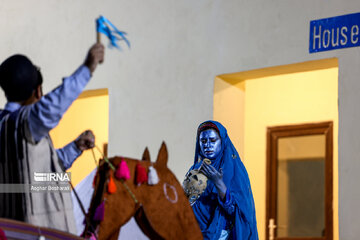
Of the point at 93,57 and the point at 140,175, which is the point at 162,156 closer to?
the point at 140,175

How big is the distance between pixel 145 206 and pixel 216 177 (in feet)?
3.92

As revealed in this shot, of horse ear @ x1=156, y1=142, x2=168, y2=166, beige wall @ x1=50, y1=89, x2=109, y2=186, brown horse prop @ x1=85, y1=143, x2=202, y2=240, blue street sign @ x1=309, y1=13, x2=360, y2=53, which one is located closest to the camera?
brown horse prop @ x1=85, y1=143, x2=202, y2=240

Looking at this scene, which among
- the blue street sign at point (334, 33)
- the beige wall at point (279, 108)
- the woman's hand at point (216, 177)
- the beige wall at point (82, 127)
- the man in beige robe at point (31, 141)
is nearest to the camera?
the man in beige robe at point (31, 141)

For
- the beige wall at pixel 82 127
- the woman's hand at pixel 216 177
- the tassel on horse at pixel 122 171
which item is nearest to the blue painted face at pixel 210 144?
the woman's hand at pixel 216 177

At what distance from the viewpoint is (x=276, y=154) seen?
24.8 ft

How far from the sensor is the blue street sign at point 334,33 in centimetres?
546

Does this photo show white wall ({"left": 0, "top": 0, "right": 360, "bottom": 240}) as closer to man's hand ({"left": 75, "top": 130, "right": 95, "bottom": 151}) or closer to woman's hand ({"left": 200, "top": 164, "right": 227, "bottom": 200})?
woman's hand ({"left": 200, "top": 164, "right": 227, "bottom": 200})

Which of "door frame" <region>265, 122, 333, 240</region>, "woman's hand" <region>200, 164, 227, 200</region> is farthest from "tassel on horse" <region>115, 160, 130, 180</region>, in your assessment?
"door frame" <region>265, 122, 333, 240</region>

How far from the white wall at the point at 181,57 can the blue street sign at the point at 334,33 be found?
53 mm

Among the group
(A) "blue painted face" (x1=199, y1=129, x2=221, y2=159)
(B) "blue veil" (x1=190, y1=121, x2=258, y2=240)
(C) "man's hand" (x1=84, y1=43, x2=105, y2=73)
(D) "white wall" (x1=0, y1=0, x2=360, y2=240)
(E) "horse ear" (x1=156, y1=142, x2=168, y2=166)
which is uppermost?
(D) "white wall" (x1=0, y1=0, x2=360, y2=240)

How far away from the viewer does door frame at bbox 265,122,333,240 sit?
275 inches

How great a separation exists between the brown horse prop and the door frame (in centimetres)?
350

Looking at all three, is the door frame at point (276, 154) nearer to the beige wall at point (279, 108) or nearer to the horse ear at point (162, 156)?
the beige wall at point (279, 108)

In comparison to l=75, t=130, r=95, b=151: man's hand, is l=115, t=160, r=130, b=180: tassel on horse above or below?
below
